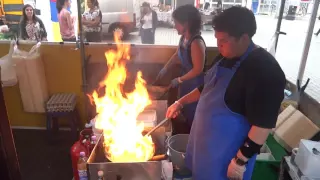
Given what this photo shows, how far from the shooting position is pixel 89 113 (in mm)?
3912

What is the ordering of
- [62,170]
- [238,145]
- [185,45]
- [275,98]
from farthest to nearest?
[62,170]
[185,45]
[238,145]
[275,98]

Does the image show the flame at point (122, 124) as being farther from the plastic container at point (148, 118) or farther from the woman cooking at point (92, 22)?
the woman cooking at point (92, 22)

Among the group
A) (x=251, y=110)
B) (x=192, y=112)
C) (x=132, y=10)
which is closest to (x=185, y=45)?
(x=192, y=112)

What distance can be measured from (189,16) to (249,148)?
1624 millimetres

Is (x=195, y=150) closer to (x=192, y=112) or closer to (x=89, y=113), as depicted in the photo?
(x=192, y=112)

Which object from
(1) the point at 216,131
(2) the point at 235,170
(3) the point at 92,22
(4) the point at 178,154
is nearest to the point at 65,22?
(3) the point at 92,22

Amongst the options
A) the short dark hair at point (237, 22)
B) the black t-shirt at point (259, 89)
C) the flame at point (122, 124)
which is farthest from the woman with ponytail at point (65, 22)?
the black t-shirt at point (259, 89)

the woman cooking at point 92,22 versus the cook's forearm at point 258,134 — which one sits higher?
the woman cooking at point 92,22

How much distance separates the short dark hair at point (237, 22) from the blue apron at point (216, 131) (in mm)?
127

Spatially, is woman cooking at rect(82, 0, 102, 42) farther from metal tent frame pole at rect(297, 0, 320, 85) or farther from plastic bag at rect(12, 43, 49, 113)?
metal tent frame pole at rect(297, 0, 320, 85)

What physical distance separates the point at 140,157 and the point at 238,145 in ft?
2.40

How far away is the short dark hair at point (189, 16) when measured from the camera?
2.75 m

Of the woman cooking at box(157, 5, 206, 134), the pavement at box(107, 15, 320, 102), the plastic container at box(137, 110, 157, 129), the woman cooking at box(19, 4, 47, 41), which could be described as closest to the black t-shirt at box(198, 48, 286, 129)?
the plastic container at box(137, 110, 157, 129)

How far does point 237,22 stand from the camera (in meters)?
1.53
